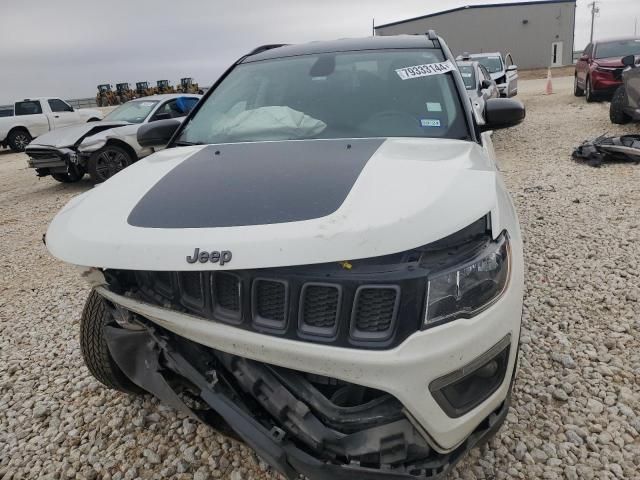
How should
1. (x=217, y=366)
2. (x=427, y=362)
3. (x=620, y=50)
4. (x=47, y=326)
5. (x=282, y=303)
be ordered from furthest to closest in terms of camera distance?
(x=620, y=50) < (x=47, y=326) < (x=217, y=366) < (x=282, y=303) < (x=427, y=362)

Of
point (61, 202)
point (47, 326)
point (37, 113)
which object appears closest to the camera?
point (47, 326)

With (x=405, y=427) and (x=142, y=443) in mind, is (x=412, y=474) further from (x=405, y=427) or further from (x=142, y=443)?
(x=142, y=443)

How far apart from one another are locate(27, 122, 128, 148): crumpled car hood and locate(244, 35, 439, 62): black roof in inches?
238

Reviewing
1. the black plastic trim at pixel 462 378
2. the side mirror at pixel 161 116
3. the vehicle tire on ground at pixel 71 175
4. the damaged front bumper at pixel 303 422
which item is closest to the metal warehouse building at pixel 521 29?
the side mirror at pixel 161 116

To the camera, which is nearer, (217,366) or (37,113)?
(217,366)

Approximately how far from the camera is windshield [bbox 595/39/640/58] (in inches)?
472

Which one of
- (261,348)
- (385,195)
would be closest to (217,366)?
(261,348)

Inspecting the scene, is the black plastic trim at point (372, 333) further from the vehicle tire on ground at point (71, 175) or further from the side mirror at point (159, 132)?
the vehicle tire on ground at point (71, 175)

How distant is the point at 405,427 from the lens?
149 cm

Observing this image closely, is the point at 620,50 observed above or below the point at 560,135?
above

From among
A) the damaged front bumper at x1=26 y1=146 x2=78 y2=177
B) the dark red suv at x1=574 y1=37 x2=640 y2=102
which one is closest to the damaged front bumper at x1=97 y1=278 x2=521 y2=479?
the damaged front bumper at x1=26 y1=146 x2=78 y2=177

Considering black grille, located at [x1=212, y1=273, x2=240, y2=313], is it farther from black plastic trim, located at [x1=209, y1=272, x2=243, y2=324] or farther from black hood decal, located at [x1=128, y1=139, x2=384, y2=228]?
black hood decal, located at [x1=128, y1=139, x2=384, y2=228]

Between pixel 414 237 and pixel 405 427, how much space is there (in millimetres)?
577

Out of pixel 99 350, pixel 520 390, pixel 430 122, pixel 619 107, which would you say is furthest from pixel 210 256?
pixel 619 107
